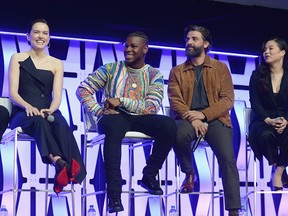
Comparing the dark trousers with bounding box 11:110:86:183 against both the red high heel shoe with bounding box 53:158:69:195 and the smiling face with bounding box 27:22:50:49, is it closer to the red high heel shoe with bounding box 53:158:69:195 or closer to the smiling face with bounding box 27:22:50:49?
the red high heel shoe with bounding box 53:158:69:195

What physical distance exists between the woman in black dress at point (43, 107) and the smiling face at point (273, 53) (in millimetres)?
1761

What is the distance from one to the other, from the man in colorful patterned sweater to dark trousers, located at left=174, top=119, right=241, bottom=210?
0.11 m

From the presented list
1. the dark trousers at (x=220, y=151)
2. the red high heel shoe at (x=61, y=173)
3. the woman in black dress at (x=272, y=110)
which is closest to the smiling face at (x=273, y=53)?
the woman in black dress at (x=272, y=110)

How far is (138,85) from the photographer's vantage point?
18.1 ft

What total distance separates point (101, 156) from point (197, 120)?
1398 millimetres

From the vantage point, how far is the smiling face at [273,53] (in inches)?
231

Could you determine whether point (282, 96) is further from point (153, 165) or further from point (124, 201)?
point (124, 201)

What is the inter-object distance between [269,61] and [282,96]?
35 cm

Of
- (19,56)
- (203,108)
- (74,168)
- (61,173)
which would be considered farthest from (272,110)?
(19,56)

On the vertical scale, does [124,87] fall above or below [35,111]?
above

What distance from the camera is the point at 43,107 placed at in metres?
5.26

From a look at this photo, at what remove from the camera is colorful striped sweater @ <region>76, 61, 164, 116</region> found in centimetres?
538

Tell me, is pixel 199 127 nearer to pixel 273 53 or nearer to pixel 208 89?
pixel 208 89

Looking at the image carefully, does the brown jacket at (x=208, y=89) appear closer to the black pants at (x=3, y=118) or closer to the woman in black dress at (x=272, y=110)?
the woman in black dress at (x=272, y=110)
